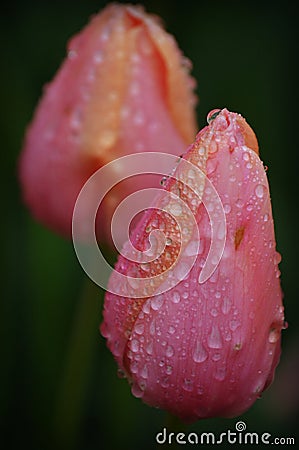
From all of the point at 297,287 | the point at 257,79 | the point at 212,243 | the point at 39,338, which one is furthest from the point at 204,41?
the point at 212,243

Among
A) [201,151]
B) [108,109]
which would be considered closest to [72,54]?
[108,109]

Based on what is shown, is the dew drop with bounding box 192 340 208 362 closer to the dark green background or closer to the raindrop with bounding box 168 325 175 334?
the raindrop with bounding box 168 325 175 334

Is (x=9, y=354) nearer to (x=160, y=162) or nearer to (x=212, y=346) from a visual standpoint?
(x=160, y=162)

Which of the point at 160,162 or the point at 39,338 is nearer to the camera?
the point at 160,162

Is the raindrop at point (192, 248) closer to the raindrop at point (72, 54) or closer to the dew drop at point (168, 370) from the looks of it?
the dew drop at point (168, 370)

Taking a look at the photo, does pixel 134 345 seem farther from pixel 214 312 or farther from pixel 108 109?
pixel 108 109
